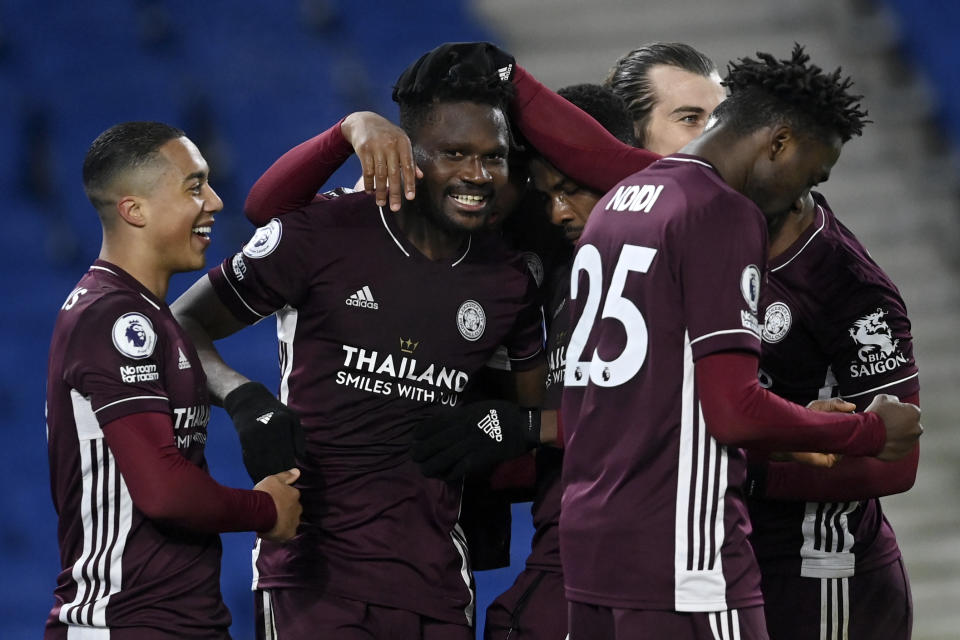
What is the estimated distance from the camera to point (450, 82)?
318 centimetres

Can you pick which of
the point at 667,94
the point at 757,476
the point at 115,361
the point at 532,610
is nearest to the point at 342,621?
the point at 532,610

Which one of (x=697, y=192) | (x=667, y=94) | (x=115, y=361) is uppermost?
(x=667, y=94)

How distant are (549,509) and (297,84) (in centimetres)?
635

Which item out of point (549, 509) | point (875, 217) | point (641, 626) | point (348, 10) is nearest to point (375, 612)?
point (549, 509)

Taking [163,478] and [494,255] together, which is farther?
[494,255]

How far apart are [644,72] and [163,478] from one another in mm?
2075

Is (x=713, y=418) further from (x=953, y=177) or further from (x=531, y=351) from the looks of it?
(x=953, y=177)

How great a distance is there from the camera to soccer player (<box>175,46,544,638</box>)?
3.12 m

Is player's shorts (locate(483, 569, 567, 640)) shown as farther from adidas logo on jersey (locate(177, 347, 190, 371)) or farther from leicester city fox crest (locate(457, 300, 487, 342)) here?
adidas logo on jersey (locate(177, 347, 190, 371))

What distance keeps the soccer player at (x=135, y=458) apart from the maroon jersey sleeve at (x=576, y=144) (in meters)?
0.92

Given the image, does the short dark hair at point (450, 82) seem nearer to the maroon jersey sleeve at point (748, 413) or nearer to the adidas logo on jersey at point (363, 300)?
the adidas logo on jersey at point (363, 300)

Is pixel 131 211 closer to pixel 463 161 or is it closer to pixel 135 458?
pixel 135 458

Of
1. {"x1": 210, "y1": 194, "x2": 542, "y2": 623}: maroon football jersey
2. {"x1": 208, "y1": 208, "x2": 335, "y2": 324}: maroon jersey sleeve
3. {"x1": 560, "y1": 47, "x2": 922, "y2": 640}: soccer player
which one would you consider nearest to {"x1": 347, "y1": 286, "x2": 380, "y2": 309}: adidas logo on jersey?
{"x1": 210, "y1": 194, "x2": 542, "y2": 623}: maroon football jersey

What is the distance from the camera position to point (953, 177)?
845cm
